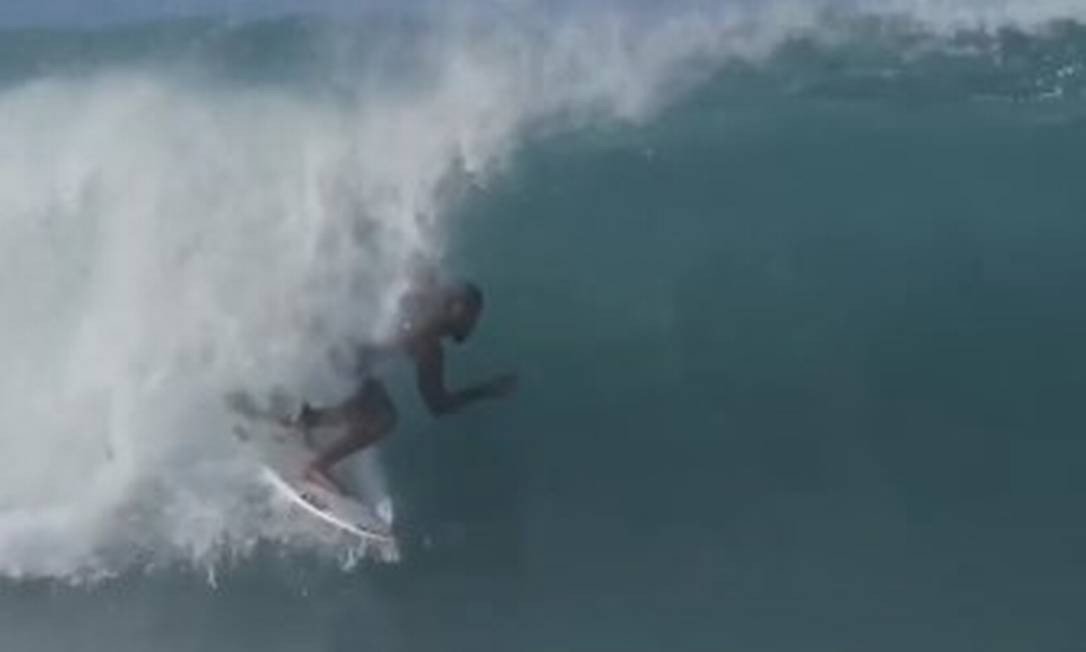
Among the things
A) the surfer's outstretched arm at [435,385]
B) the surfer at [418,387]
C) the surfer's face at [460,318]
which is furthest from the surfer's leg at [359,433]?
the surfer's face at [460,318]

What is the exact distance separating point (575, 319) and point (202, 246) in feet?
5.45

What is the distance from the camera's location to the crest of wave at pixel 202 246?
33.9 ft

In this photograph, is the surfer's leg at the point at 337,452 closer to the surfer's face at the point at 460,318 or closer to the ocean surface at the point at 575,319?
the ocean surface at the point at 575,319

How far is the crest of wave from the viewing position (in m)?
10.3

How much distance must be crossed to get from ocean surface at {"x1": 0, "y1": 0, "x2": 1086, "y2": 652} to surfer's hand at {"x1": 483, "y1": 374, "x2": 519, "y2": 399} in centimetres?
7

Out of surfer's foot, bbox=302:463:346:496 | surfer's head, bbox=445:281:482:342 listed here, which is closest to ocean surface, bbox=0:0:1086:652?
surfer's foot, bbox=302:463:346:496

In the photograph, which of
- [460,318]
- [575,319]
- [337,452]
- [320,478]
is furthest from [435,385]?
[575,319]

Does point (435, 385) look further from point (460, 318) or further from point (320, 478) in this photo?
point (320, 478)

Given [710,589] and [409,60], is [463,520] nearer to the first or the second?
[710,589]

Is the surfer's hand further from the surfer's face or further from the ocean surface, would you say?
the surfer's face

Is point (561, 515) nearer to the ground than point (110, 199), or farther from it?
nearer to the ground

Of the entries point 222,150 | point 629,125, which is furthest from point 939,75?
point 222,150

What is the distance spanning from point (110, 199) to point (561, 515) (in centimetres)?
298

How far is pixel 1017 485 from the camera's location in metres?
10.2
